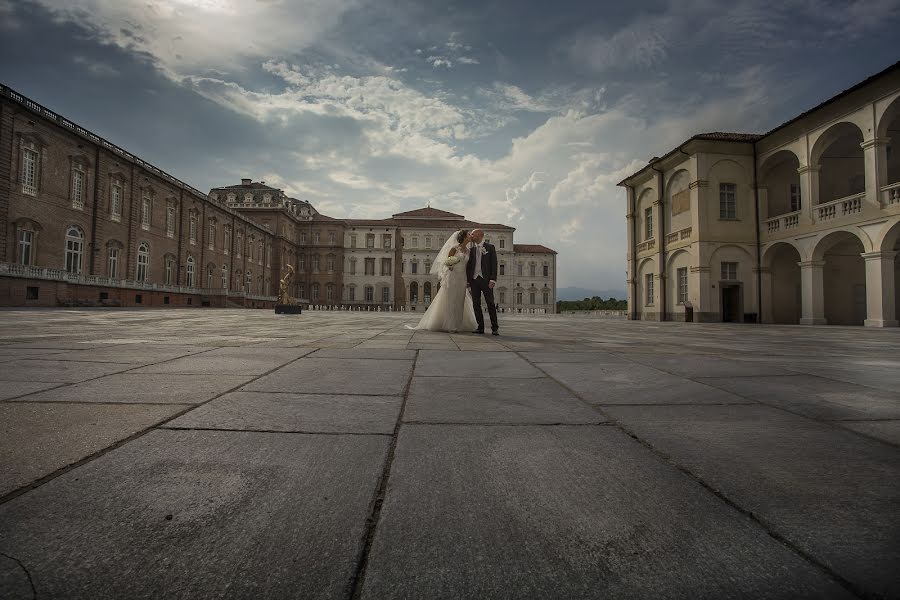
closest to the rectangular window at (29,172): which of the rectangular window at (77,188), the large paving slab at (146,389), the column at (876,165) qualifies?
the rectangular window at (77,188)

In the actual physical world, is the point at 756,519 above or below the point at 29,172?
below

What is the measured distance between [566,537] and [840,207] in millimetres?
21471

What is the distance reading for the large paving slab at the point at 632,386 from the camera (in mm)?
2461

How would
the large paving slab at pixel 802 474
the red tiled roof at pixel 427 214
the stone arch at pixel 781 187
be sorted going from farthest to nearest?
1. the red tiled roof at pixel 427 214
2. the stone arch at pixel 781 187
3. the large paving slab at pixel 802 474

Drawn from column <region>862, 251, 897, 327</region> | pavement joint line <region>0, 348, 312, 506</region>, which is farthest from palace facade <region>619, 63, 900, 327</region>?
pavement joint line <region>0, 348, 312, 506</region>

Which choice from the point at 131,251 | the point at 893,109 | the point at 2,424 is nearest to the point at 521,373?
the point at 2,424

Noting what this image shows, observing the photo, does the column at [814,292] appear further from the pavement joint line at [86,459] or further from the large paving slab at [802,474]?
the pavement joint line at [86,459]

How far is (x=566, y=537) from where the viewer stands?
986mm

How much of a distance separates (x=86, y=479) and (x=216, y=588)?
0.72 metres

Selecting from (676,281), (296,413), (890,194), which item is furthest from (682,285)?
(296,413)

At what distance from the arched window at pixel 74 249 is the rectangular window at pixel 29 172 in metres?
2.90

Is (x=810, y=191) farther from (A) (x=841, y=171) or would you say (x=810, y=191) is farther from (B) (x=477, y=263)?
(B) (x=477, y=263)

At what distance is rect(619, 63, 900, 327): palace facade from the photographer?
683 inches

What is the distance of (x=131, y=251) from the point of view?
29.3 metres
